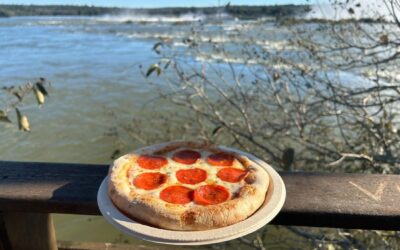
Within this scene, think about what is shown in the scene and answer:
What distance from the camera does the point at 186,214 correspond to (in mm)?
1060

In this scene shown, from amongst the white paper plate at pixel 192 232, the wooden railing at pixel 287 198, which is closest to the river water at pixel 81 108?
the wooden railing at pixel 287 198

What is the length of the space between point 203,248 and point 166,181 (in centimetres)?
268

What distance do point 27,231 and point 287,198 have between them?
39.0 inches

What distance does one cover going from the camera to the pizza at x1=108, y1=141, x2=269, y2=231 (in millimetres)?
1060

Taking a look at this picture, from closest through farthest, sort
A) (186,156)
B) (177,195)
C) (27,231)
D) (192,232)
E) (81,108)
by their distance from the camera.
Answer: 1. (192,232)
2. (177,195)
3. (186,156)
4. (27,231)
5. (81,108)

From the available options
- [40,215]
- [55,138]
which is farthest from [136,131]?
[40,215]

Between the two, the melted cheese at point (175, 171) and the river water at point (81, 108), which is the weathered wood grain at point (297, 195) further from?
the river water at point (81, 108)

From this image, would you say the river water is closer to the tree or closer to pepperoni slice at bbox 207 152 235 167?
the tree

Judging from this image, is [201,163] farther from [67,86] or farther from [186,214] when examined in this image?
[67,86]

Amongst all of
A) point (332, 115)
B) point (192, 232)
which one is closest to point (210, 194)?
point (192, 232)

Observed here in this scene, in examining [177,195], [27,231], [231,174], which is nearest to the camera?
[177,195]

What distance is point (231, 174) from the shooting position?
1299 millimetres

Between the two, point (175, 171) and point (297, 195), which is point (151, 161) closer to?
point (175, 171)

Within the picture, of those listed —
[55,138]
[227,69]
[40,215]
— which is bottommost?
[55,138]
